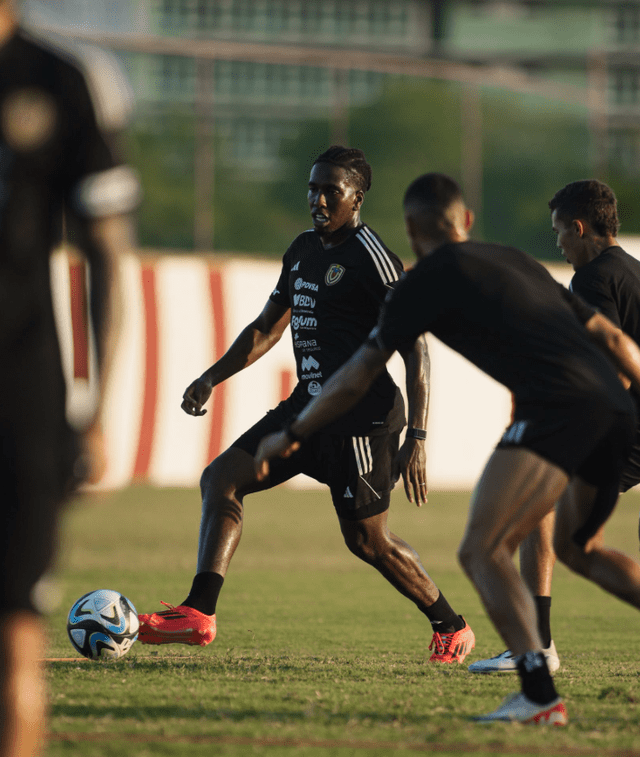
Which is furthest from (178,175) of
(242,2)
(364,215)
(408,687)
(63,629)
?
(408,687)

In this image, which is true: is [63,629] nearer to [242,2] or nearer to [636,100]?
[242,2]

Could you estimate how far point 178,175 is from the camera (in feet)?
99.2

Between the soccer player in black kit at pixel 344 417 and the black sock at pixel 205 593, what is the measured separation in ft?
0.04

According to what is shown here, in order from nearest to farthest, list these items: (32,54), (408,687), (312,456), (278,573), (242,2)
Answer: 1. (32,54)
2. (408,687)
3. (312,456)
4. (278,573)
5. (242,2)

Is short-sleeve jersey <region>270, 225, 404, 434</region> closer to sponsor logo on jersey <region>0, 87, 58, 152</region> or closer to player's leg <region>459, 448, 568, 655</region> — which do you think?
player's leg <region>459, 448, 568, 655</region>

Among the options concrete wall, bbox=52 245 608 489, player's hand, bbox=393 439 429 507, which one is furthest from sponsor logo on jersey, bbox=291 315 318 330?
concrete wall, bbox=52 245 608 489

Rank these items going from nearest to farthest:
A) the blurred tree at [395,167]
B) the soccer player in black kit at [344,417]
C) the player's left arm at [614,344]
A: 1. the player's left arm at [614,344]
2. the soccer player in black kit at [344,417]
3. the blurred tree at [395,167]

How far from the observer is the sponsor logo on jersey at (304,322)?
6.50 metres

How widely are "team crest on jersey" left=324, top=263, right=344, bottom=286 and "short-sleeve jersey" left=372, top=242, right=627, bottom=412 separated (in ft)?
6.38

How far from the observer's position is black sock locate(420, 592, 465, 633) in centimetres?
641

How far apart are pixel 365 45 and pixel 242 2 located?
548 cm

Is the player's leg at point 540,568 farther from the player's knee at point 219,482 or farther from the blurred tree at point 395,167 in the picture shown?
the blurred tree at point 395,167

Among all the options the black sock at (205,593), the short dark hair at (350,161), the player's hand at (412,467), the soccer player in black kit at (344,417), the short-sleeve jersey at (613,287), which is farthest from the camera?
the short dark hair at (350,161)

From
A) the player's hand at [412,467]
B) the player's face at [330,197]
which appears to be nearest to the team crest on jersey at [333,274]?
the player's face at [330,197]
